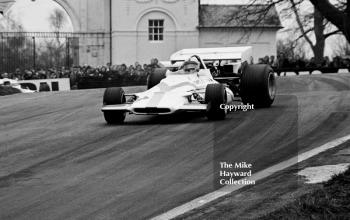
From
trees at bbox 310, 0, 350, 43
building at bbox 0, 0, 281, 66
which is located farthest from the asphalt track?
building at bbox 0, 0, 281, 66

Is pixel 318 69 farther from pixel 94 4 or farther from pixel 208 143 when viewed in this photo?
pixel 208 143

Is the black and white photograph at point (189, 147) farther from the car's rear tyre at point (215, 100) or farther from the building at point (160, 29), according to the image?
the building at point (160, 29)

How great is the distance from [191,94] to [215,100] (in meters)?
0.69

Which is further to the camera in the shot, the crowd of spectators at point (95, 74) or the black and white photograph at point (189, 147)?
the crowd of spectators at point (95, 74)

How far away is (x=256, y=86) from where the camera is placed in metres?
17.6

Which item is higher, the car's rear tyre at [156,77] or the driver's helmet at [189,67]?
the driver's helmet at [189,67]

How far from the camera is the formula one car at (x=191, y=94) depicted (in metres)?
15.3

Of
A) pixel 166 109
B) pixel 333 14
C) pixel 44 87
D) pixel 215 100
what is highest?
pixel 333 14

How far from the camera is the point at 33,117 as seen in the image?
18.2 meters

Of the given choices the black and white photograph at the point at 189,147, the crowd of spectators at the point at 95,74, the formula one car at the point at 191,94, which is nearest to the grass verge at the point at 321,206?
the black and white photograph at the point at 189,147

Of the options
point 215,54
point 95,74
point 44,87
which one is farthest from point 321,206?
point 95,74

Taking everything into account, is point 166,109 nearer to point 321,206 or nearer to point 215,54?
point 215,54

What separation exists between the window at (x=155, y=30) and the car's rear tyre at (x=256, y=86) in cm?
3626

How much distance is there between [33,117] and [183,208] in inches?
401
